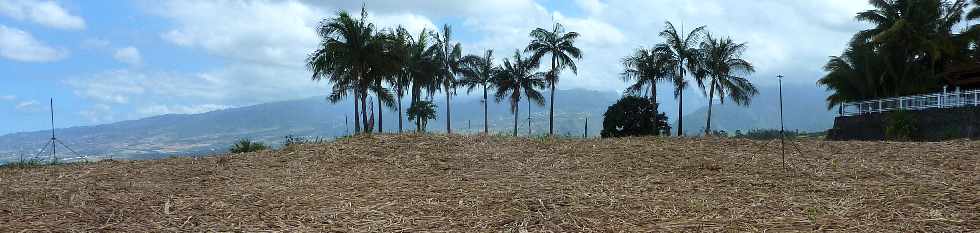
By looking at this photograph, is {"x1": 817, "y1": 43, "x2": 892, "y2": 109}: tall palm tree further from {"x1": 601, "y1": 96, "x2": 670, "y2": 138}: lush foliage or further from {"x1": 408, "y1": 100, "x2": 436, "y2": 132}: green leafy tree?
{"x1": 408, "y1": 100, "x2": 436, "y2": 132}: green leafy tree

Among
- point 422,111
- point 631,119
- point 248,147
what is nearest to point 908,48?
point 631,119

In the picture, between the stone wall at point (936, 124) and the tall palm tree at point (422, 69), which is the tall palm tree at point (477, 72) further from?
the stone wall at point (936, 124)

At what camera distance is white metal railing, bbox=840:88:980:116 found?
2322 cm

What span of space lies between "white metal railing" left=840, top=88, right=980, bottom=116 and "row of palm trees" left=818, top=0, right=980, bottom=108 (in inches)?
230

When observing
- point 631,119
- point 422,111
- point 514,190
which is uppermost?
point 422,111

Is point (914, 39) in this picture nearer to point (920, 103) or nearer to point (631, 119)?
point (920, 103)

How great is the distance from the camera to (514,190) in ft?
23.0

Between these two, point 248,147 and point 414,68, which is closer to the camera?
point 248,147

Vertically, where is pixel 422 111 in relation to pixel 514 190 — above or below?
above

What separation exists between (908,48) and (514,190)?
1399 inches

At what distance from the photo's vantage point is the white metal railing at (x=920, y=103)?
914 inches

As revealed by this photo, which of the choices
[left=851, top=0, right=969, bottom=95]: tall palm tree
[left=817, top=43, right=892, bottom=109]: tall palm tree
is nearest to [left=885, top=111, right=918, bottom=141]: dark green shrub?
[left=851, top=0, right=969, bottom=95]: tall palm tree

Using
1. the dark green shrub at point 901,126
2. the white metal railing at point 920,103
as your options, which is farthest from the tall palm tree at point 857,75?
the dark green shrub at point 901,126

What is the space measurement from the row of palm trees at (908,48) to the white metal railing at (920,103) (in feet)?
19.2
